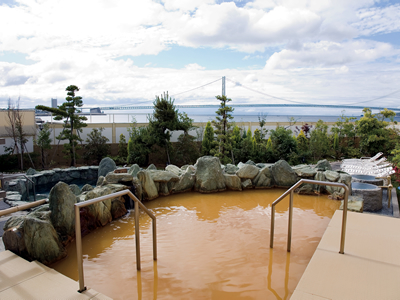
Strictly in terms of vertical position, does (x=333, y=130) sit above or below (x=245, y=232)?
above

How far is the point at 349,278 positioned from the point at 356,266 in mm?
265

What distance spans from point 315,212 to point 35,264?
456cm

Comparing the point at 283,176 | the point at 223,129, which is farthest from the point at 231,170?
the point at 223,129

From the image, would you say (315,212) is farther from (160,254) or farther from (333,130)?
(333,130)

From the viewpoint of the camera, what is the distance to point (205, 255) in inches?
141

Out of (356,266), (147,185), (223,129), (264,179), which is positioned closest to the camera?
(356,266)

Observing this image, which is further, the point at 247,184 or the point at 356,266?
the point at 247,184

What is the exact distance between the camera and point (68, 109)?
1259cm

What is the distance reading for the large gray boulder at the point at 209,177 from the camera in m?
6.78

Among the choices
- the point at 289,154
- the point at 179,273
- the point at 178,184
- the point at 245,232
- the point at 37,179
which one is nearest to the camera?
the point at 179,273

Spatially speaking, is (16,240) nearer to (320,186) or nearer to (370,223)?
(370,223)

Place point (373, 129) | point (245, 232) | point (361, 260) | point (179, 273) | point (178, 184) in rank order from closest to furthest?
point (361, 260)
point (179, 273)
point (245, 232)
point (178, 184)
point (373, 129)

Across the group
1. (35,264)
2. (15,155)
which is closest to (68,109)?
(15,155)

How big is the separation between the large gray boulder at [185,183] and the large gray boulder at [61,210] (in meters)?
3.09
